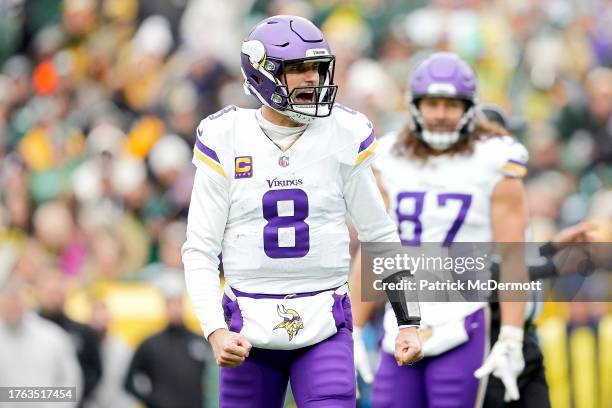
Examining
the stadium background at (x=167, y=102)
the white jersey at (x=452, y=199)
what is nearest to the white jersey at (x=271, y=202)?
the white jersey at (x=452, y=199)

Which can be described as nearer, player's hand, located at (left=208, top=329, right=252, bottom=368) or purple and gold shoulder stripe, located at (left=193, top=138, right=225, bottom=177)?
player's hand, located at (left=208, top=329, right=252, bottom=368)

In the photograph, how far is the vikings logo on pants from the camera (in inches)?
197

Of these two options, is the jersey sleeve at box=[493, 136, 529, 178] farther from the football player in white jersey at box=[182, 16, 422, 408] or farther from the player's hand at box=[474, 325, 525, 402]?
the football player in white jersey at box=[182, 16, 422, 408]

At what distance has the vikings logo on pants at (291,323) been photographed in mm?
5008

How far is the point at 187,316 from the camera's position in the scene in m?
8.95

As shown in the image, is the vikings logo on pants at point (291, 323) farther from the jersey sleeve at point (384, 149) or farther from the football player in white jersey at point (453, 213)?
the jersey sleeve at point (384, 149)

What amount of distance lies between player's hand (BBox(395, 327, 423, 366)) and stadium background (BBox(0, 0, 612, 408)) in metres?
3.50

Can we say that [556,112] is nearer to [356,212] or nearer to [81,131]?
[81,131]

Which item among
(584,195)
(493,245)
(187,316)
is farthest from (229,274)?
(584,195)

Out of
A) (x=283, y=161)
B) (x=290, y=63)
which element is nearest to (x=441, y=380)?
(x=283, y=161)

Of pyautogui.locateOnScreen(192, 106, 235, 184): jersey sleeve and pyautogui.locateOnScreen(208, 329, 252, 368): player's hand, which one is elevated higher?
pyautogui.locateOnScreen(192, 106, 235, 184): jersey sleeve

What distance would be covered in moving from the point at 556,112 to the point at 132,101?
363 centimetres

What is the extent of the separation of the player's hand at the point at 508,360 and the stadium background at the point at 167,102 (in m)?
2.29

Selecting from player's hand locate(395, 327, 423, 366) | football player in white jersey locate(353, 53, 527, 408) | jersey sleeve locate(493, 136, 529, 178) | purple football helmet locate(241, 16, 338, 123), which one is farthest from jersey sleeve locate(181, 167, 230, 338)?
jersey sleeve locate(493, 136, 529, 178)
